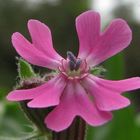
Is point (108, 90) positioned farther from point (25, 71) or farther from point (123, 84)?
point (25, 71)

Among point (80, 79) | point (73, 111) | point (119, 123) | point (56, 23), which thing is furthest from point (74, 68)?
point (56, 23)

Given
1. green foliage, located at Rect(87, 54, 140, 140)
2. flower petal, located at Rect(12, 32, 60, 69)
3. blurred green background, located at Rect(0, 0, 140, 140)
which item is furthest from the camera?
blurred green background, located at Rect(0, 0, 140, 140)

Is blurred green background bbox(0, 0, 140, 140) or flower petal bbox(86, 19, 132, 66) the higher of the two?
flower petal bbox(86, 19, 132, 66)

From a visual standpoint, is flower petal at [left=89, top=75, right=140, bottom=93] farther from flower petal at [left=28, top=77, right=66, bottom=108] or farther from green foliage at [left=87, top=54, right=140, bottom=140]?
green foliage at [left=87, top=54, right=140, bottom=140]

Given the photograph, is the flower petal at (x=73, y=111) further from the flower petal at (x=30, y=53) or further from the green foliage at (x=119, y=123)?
the green foliage at (x=119, y=123)

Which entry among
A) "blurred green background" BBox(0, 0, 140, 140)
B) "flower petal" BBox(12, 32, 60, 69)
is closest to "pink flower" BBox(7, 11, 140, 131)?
"flower petal" BBox(12, 32, 60, 69)

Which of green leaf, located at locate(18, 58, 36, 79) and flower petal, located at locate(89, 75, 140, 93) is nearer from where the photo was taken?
flower petal, located at locate(89, 75, 140, 93)

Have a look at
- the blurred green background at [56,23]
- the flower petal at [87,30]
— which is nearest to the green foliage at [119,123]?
the flower petal at [87,30]
